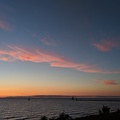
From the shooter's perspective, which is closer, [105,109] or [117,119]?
[117,119]

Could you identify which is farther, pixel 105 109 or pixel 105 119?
pixel 105 109

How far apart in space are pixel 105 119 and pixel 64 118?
25.8 feet

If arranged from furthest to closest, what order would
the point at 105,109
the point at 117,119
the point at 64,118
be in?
the point at 105,109 < the point at 64,118 < the point at 117,119

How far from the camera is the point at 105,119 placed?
3916cm

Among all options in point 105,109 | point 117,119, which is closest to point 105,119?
point 117,119

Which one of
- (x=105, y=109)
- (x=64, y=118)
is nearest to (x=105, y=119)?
(x=64, y=118)

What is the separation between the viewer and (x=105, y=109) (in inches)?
2378

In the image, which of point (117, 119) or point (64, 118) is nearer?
point (117, 119)

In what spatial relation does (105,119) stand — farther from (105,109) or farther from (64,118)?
(105,109)

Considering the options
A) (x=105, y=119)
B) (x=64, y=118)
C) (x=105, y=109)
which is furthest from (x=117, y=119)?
(x=105, y=109)

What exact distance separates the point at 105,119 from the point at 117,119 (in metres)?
2.13

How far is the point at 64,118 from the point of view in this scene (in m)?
42.4

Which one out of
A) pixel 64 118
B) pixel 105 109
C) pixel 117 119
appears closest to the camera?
pixel 117 119
